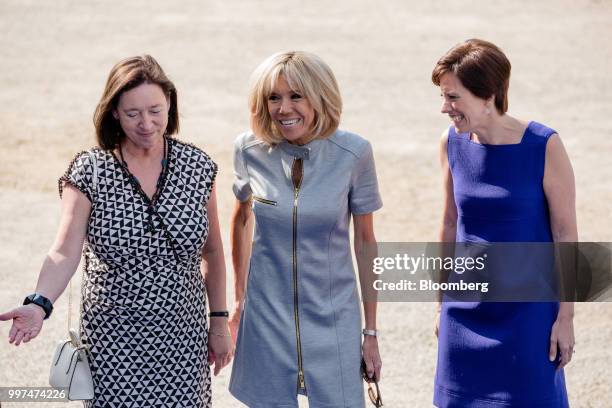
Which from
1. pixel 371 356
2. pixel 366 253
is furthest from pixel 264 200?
pixel 371 356

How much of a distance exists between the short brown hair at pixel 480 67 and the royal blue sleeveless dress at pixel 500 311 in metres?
0.21

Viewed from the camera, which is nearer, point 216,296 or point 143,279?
point 143,279

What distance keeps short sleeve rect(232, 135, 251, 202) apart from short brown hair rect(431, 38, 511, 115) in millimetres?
814

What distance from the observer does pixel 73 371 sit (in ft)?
11.2

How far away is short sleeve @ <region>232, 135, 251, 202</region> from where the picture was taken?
3707 millimetres

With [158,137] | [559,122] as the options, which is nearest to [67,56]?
[559,122]

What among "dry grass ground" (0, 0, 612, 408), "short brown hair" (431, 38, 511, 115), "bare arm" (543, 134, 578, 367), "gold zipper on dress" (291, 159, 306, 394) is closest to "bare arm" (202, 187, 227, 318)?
"gold zipper on dress" (291, 159, 306, 394)

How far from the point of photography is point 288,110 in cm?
345

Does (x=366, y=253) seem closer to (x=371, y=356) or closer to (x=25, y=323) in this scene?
(x=371, y=356)

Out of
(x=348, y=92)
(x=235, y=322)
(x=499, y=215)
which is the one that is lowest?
(x=235, y=322)

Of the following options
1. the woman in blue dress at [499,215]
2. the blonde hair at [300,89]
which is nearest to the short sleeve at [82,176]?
the blonde hair at [300,89]

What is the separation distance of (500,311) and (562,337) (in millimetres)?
241

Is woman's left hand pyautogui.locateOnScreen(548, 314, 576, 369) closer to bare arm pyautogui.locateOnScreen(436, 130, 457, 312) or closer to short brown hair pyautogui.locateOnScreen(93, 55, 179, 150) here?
bare arm pyautogui.locateOnScreen(436, 130, 457, 312)

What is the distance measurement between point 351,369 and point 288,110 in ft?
3.15
